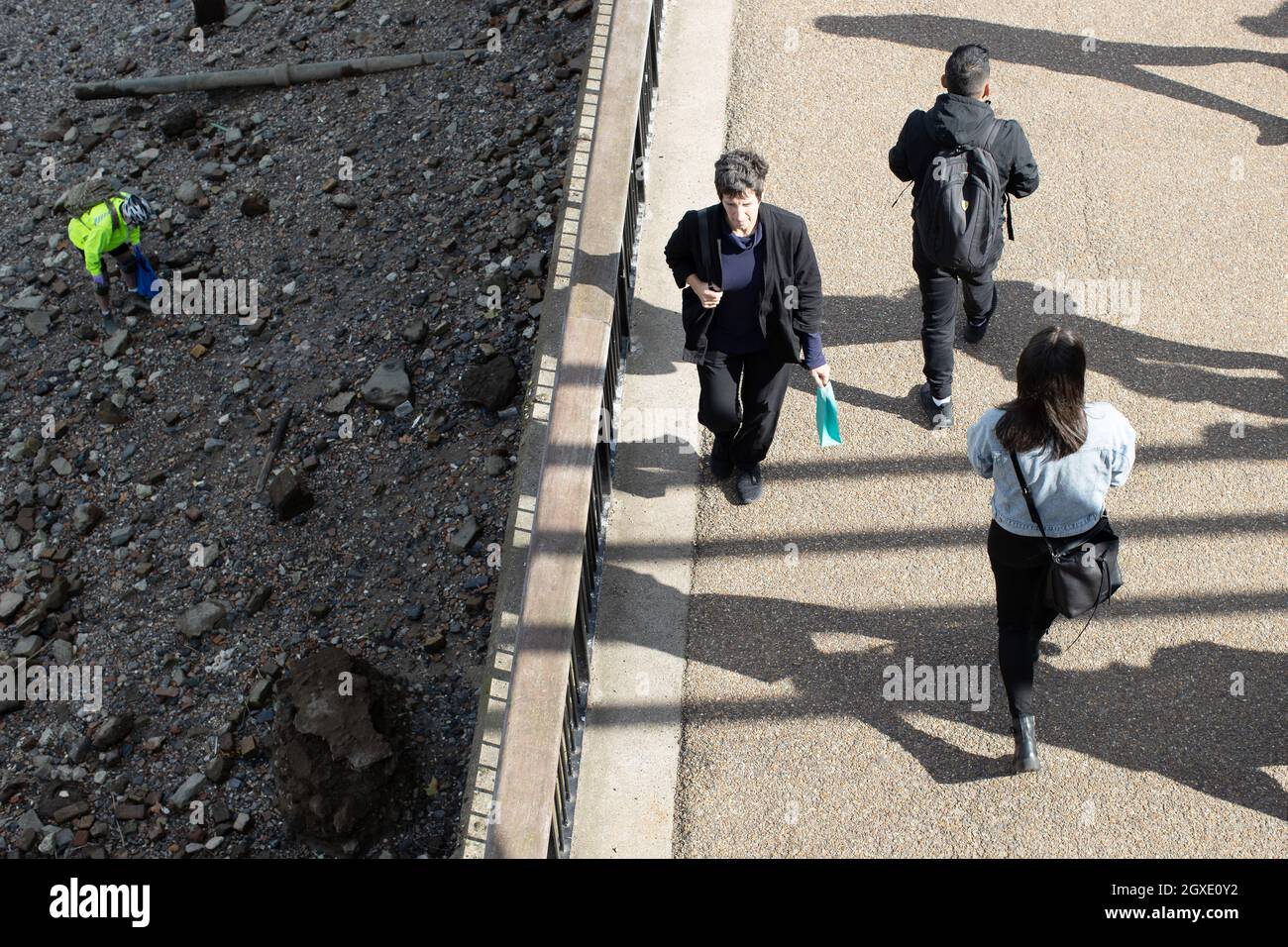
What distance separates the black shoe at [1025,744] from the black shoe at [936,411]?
1.58 m

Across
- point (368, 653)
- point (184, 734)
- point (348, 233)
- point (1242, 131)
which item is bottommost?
point (184, 734)

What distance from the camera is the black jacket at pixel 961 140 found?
16.6 feet

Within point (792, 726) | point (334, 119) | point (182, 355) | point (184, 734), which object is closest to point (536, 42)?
point (334, 119)

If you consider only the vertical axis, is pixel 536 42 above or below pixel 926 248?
below

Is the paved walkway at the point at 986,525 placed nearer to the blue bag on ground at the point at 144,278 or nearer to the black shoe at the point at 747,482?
the black shoe at the point at 747,482

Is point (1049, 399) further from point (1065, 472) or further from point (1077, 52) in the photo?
point (1077, 52)

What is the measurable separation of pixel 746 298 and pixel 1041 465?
4.55 feet

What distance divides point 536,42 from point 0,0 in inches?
342

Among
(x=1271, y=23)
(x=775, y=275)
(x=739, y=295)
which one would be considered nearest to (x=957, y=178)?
(x=775, y=275)

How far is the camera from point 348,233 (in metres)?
11.7

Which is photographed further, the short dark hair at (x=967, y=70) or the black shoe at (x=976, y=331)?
the black shoe at (x=976, y=331)

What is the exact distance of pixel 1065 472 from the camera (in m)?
3.98

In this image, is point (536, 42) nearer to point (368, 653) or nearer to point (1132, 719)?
point (368, 653)

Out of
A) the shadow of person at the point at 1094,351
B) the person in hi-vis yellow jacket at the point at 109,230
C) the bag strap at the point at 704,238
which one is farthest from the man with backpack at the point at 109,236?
the bag strap at the point at 704,238
